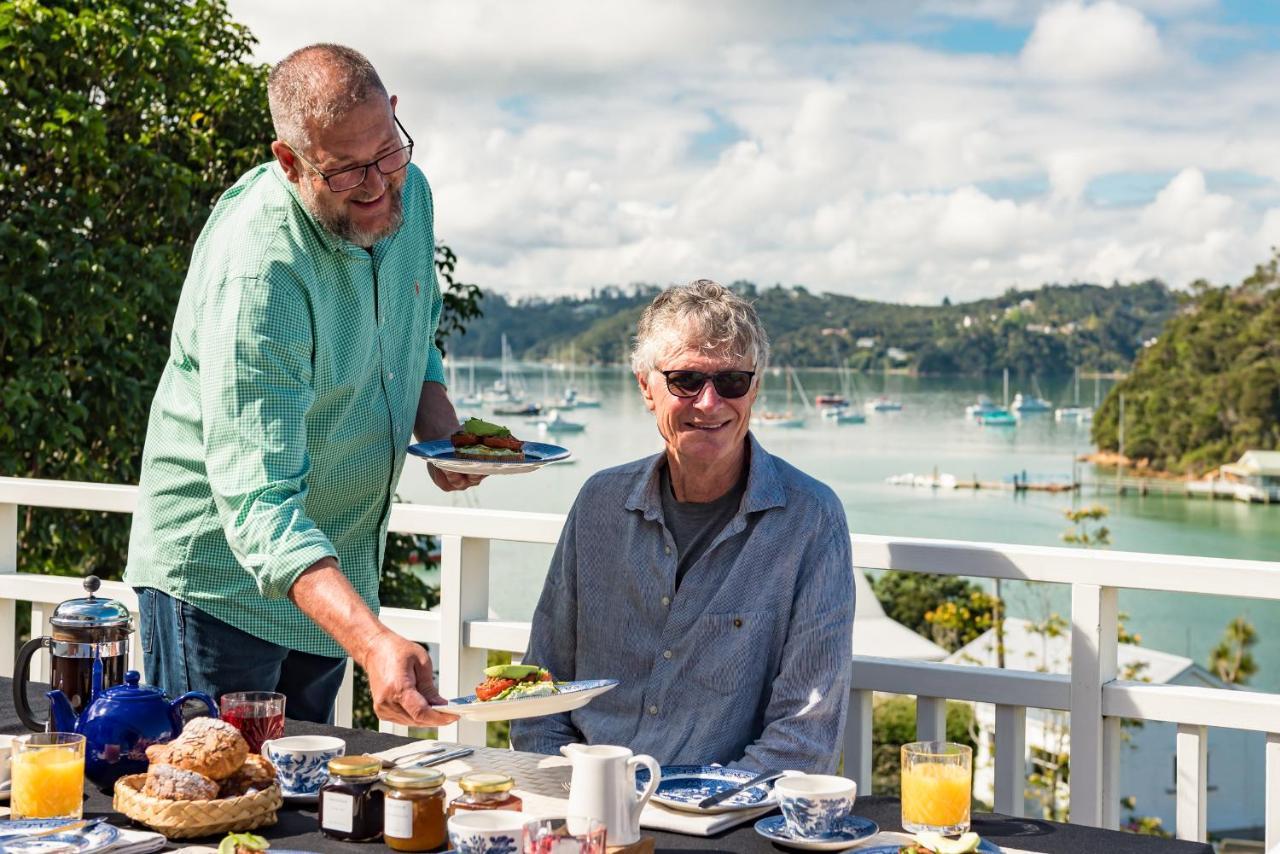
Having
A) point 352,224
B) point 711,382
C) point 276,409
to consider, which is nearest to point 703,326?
point 711,382

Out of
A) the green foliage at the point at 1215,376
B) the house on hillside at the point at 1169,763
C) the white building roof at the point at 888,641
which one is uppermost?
the green foliage at the point at 1215,376

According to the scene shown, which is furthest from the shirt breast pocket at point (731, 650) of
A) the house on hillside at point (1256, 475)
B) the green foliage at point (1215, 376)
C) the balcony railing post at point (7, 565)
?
the green foliage at point (1215, 376)

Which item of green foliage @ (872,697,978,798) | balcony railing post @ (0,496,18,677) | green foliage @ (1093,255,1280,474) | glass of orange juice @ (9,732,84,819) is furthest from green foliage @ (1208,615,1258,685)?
glass of orange juice @ (9,732,84,819)

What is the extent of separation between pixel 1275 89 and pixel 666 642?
6649 centimetres

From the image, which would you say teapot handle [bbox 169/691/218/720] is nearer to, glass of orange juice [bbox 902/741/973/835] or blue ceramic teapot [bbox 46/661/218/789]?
blue ceramic teapot [bbox 46/661/218/789]

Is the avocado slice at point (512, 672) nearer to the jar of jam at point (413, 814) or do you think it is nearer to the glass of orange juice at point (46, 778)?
the jar of jam at point (413, 814)

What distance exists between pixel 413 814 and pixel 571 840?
0.80 feet

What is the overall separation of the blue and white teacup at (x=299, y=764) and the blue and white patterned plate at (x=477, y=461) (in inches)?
24.7

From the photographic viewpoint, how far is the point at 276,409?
6.54ft

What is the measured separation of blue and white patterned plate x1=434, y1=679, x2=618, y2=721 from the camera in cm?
163

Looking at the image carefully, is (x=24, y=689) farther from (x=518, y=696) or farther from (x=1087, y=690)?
(x=1087, y=690)

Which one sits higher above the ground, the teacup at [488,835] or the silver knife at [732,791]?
the teacup at [488,835]

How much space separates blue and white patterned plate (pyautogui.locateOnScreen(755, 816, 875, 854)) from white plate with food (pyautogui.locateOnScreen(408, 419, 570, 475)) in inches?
32.2

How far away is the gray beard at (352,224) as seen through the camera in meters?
Answer: 2.17
